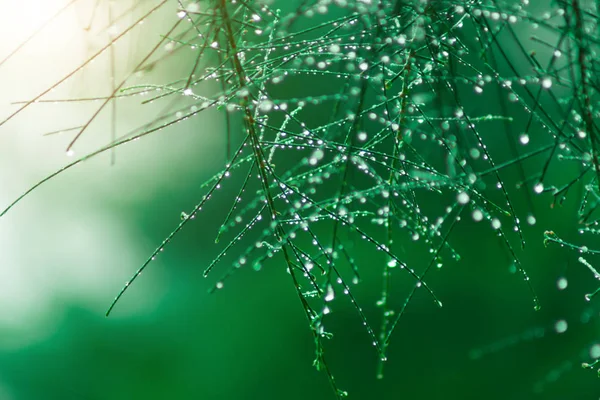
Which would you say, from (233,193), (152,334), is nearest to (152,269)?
(152,334)

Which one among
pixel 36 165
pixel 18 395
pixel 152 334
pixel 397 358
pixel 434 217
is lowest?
pixel 18 395

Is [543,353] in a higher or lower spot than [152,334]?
higher

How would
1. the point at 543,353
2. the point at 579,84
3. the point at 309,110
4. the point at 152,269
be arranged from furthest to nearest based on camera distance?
1. the point at 152,269
2. the point at 543,353
3. the point at 309,110
4. the point at 579,84

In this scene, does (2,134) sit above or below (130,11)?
above

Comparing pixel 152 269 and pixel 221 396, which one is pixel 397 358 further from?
pixel 152 269

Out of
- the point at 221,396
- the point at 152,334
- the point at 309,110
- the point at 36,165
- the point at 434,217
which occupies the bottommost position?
the point at 221,396

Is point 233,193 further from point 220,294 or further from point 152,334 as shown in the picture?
point 152,334

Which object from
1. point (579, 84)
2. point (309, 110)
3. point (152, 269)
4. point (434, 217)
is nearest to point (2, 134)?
point (152, 269)

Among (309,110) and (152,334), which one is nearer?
(309,110)

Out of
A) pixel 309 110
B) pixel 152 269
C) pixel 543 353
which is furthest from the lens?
pixel 152 269
